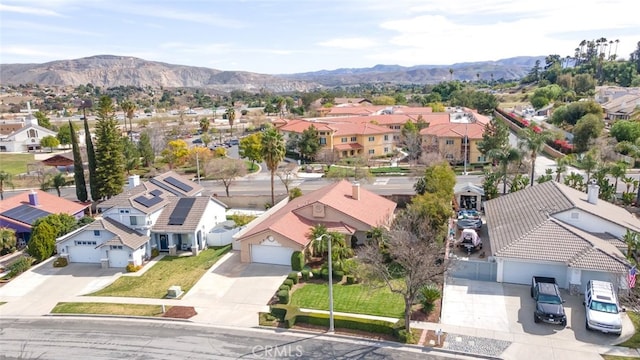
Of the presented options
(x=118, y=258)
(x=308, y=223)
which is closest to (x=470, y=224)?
(x=308, y=223)

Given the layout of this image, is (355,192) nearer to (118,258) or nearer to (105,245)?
(118,258)

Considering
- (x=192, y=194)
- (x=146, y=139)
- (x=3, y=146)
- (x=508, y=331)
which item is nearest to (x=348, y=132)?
(x=146, y=139)

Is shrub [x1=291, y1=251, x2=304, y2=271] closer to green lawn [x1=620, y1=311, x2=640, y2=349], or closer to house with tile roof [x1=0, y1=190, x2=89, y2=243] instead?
green lawn [x1=620, y1=311, x2=640, y2=349]

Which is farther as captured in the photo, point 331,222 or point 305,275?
point 331,222

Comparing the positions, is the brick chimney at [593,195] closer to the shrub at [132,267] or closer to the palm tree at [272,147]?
the palm tree at [272,147]

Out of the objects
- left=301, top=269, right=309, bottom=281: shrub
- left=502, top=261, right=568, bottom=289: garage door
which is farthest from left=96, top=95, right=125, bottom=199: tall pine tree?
left=502, top=261, right=568, bottom=289: garage door

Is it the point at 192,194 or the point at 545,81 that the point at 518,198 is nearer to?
the point at 192,194

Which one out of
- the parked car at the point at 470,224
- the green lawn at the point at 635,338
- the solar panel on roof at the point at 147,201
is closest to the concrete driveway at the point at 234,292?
the solar panel on roof at the point at 147,201
